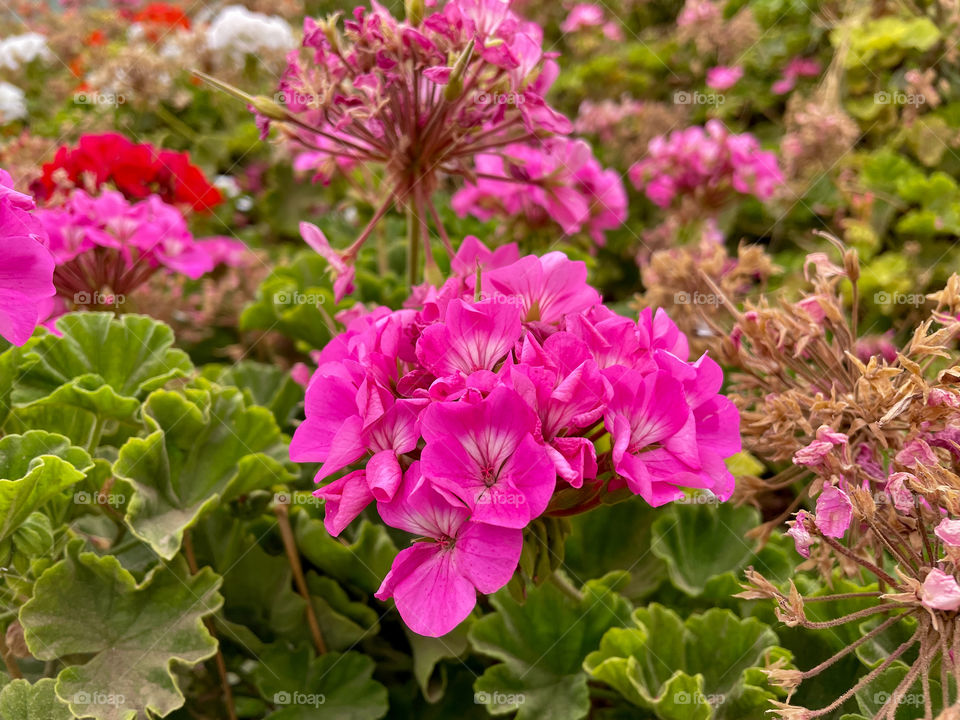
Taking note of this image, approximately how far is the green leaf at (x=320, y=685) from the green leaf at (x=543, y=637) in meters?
0.13

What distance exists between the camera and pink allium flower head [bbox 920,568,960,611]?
0.54 meters

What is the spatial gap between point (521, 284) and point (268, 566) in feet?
1.58

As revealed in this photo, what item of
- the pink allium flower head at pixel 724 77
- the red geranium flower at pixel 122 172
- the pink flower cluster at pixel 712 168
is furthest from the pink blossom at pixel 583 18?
the red geranium flower at pixel 122 172

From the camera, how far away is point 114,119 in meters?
2.08

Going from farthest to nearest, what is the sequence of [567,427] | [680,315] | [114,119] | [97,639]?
[114,119]
[680,315]
[97,639]
[567,427]

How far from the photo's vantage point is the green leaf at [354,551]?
91cm

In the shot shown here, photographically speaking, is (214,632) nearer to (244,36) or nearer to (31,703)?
(31,703)

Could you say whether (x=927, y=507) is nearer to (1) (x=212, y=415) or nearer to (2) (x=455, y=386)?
(2) (x=455, y=386)

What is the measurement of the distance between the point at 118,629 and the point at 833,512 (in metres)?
0.67

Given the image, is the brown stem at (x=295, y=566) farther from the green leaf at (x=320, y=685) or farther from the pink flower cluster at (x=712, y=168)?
the pink flower cluster at (x=712, y=168)

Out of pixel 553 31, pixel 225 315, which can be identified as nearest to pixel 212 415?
pixel 225 315

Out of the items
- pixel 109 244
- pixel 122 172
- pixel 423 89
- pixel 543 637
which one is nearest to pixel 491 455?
pixel 543 637

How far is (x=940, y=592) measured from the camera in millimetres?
550

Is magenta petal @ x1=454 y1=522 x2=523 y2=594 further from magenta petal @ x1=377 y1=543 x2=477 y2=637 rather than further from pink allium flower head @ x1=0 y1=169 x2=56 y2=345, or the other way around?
pink allium flower head @ x1=0 y1=169 x2=56 y2=345
